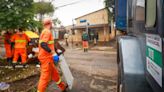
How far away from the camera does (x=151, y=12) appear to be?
1940 mm

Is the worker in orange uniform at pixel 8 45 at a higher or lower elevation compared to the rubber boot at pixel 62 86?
higher

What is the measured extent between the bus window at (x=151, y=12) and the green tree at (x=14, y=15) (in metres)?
8.82

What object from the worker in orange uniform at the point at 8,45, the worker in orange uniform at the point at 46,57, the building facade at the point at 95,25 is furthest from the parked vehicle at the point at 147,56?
the building facade at the point at 95,25

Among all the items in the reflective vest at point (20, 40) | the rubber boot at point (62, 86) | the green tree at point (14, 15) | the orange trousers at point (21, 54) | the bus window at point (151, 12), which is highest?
the green tree at point (14, 15)

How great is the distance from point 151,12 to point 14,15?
9.09 meters

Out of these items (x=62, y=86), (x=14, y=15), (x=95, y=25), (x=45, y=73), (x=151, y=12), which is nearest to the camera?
(x=151, y=12)

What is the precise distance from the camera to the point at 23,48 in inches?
391

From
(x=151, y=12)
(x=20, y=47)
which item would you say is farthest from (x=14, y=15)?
(x=151, y=12)

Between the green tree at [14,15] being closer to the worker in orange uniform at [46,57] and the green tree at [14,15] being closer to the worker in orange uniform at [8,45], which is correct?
the worker in orange uniform at [8,45]

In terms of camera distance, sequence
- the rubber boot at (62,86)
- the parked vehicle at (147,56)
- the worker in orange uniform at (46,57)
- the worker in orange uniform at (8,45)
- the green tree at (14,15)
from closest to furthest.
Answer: the parked vehicle at (147,56) → the worker in orange uniform at (46,57) → the rubber boot at (62,86) → the green tree at (14,15) → the worker in orange uniform at (8,45)

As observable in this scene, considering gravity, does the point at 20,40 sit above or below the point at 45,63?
above

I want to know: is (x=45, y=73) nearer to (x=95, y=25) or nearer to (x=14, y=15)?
(x=14, y=15)

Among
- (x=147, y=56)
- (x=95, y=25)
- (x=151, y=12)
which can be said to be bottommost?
(x=147, y=56)

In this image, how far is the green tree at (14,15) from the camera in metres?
10.3
